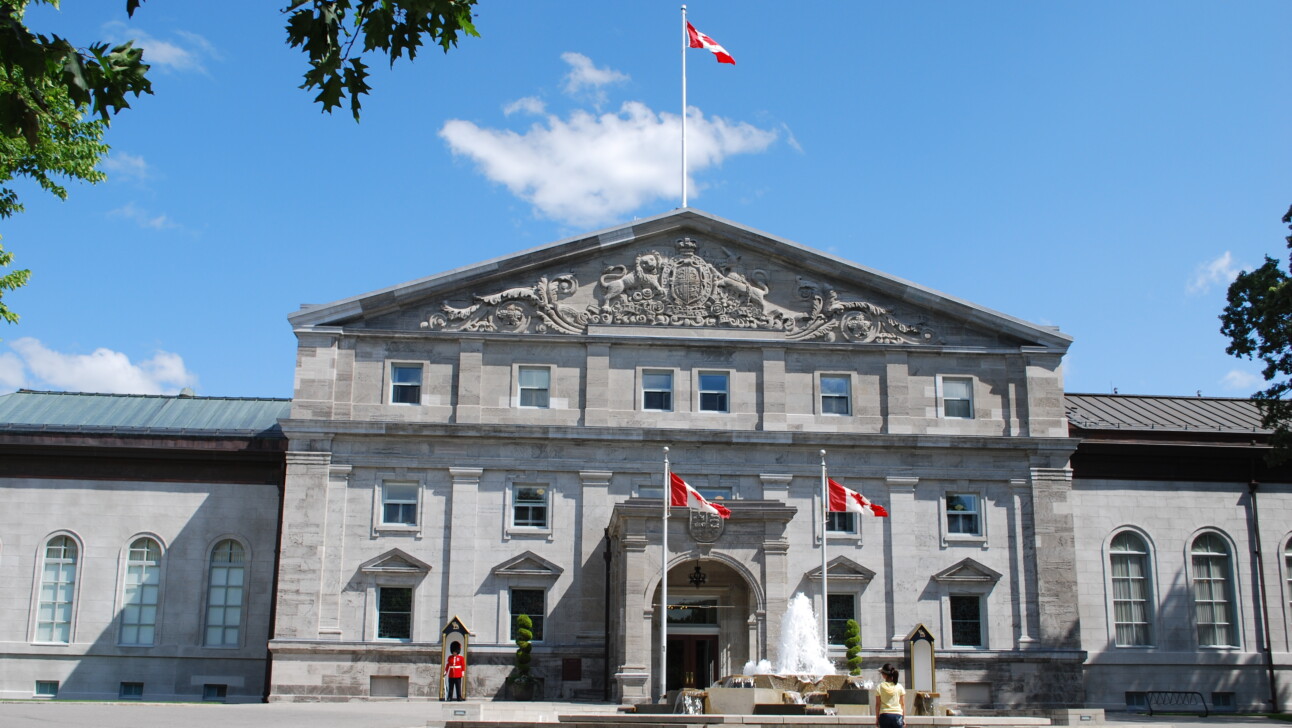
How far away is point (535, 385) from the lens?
38.6 m

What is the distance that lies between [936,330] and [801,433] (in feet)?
19.0

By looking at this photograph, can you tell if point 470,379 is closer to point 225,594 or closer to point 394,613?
point 394,613

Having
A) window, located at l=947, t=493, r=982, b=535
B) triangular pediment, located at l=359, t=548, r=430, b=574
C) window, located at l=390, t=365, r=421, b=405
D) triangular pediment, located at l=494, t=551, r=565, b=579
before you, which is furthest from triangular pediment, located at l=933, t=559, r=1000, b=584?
window, located at l=390, t=365, r=421, b=405

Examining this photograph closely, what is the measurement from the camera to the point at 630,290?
39281 mm

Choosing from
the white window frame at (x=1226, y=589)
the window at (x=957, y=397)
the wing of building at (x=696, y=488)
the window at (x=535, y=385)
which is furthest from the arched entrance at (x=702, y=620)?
the white window frame at (x=1226, y=589)

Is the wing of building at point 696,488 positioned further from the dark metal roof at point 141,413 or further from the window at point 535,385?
the dark metal roof at point 141,413

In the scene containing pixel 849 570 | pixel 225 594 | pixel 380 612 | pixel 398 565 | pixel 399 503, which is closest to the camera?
pixel 380 612

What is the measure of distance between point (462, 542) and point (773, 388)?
→ 1074cm

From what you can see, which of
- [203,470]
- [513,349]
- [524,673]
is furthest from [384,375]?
[524,673]

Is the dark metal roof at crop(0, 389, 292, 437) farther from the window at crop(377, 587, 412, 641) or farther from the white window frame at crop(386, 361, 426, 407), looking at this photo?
the window at crop(377, 587, 412, 641)

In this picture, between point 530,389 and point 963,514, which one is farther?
point 963,514

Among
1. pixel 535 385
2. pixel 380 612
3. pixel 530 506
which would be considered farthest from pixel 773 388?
pixel 380 612

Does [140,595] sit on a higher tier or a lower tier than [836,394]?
lower

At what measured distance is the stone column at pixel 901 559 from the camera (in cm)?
3750
